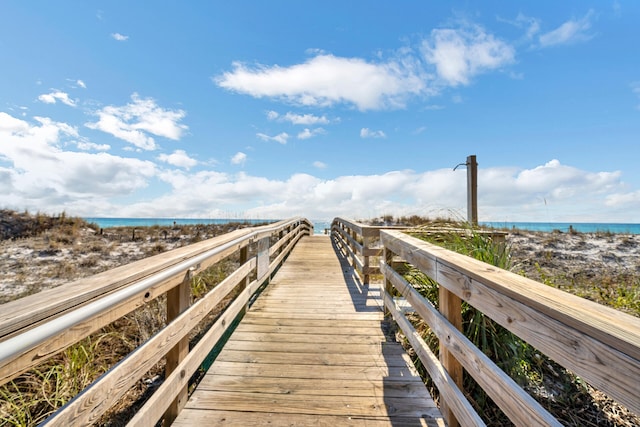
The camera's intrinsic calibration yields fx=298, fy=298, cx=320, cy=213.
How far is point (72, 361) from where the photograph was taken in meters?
2.49

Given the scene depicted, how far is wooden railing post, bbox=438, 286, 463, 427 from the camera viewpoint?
173cm

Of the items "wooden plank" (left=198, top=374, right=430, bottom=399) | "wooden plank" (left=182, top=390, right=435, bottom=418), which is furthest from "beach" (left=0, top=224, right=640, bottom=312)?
"wooden plank" (left=182, top=390, right=435, bottom=418)

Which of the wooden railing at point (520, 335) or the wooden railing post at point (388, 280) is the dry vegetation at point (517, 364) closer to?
the wooden railing post at point (388, 280)

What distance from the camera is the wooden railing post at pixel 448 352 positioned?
1.73m

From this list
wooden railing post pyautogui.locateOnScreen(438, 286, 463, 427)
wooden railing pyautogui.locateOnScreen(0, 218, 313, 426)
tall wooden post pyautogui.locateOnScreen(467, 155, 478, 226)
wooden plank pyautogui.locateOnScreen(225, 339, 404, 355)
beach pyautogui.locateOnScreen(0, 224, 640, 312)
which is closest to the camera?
wooden railing pyautogui.locateOnScreen(0, 218, 313, 426)

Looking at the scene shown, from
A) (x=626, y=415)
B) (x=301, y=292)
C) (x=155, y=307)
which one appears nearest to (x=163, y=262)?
(x=155, y=307)

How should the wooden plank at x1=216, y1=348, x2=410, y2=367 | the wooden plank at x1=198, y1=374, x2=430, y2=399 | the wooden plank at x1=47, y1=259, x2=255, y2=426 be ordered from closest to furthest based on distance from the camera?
the wooden plank at x1=47, y1=259, x2=255, y2=426, the wooden plank at x1=198, y1=374, x2=430, y2=399, the wooden plank at x1=216, y1=348, x2=410, y2=367

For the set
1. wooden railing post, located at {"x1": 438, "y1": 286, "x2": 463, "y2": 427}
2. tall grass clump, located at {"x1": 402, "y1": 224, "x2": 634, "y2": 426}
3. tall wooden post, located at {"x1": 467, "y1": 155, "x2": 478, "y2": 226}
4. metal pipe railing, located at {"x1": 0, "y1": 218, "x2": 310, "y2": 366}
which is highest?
tall wooden post, located at {"x1": 467, "y1": 155, "x2": 478, "y2": 226}

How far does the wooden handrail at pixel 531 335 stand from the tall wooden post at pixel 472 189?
353cm

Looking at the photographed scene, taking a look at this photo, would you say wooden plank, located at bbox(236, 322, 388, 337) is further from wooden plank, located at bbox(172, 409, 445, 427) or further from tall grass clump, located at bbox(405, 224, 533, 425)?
wooden plank, located at bbox(172, 409, 445, 427)

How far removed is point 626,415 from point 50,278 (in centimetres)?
894

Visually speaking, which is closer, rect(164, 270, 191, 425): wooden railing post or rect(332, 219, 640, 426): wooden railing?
rect(332, 219, 640, 426): wooden railing

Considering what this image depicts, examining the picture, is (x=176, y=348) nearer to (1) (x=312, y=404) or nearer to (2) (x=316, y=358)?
(1) (x=312, y=404)

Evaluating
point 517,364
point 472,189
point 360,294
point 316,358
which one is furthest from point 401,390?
point 472,189
